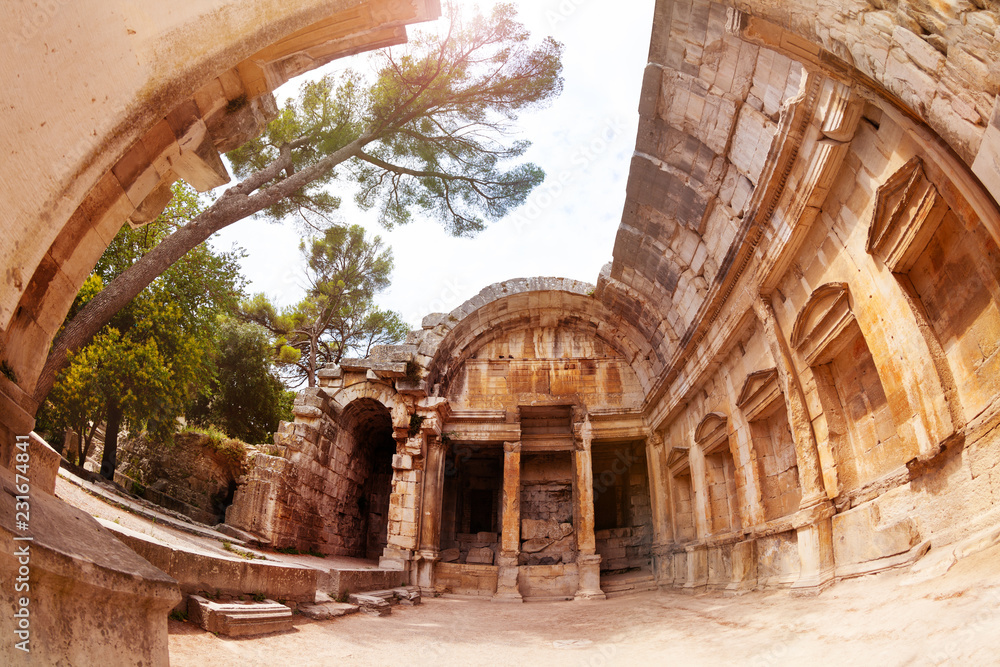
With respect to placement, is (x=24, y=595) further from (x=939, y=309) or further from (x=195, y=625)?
(x=939, y=309)

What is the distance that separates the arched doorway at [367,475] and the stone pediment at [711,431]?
7034 mm

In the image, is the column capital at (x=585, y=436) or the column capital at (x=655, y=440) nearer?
the column capital at (x=655, y=440)

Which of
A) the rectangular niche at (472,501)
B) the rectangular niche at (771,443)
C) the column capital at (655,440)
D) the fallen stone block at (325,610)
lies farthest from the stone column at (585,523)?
the fallen stone block at (325,610)

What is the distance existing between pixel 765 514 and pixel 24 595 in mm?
7825

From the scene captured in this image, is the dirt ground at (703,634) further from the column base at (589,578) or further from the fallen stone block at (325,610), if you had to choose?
the column base at (589,578)

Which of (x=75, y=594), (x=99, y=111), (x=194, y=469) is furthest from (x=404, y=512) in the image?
(x=99, y=111)

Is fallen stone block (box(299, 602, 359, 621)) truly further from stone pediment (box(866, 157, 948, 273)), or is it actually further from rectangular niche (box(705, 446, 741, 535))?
stone pediment (box(866, 157, 948, 273))

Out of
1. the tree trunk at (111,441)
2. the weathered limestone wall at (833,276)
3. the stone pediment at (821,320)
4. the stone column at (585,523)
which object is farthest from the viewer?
the tree trunk at (111,441)

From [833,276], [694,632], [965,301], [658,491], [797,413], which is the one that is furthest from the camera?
[658,491]

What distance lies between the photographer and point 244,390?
59.8 feet

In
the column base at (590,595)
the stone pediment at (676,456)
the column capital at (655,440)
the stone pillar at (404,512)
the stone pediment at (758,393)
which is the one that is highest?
the column capital at (655,440)

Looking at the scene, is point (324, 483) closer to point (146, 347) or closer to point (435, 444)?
point (435, 444)

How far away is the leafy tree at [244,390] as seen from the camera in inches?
698

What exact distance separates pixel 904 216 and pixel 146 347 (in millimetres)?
12535
